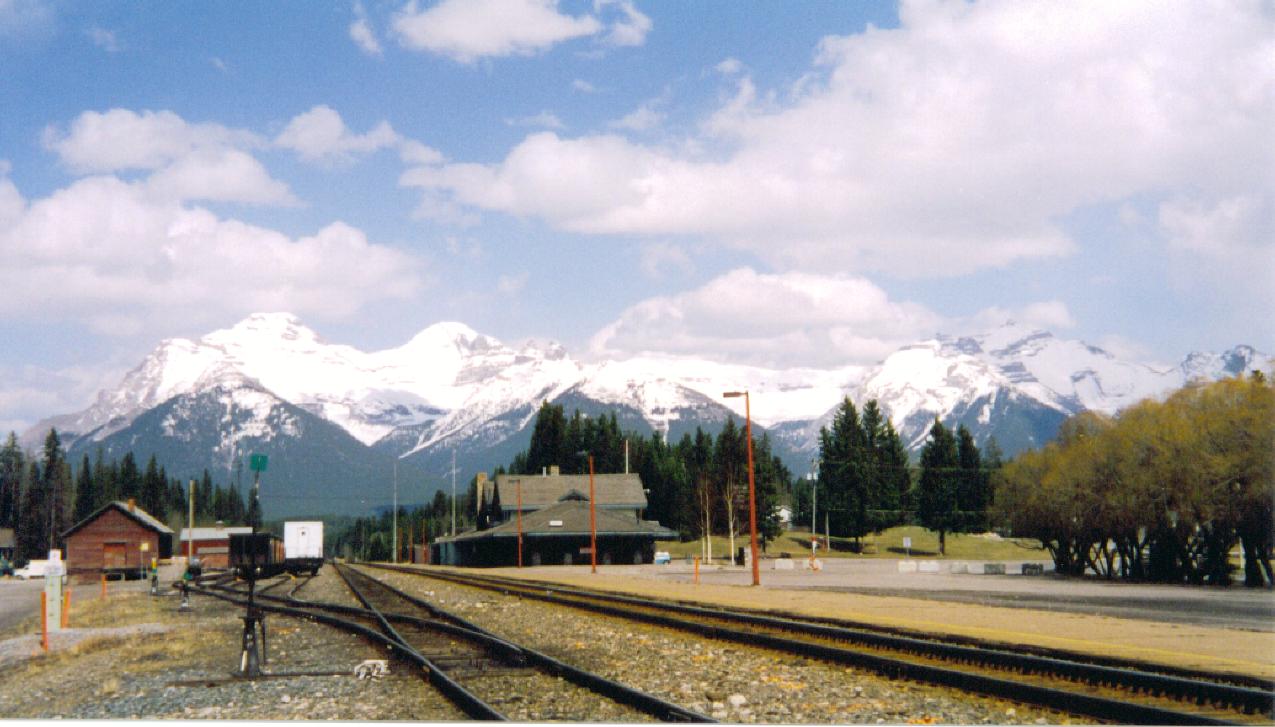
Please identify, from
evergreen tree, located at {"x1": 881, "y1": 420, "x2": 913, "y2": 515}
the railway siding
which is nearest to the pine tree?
evergreen tree, located at {"x1": 881, "y1": 420, "x2": 913, "y2": 515}

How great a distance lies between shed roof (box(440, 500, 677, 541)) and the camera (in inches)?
3757

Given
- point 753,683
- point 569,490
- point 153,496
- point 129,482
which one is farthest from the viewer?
point 153,496

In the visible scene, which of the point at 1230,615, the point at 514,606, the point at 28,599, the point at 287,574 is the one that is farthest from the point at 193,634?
the point at 287,574

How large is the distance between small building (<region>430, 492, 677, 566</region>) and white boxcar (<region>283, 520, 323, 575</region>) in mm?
16925

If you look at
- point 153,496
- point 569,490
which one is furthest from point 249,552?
point 153,496

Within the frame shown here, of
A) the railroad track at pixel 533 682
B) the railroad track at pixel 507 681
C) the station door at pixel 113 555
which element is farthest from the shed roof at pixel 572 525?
the railroad track at pixel 533 682

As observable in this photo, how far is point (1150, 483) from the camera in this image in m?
49.7

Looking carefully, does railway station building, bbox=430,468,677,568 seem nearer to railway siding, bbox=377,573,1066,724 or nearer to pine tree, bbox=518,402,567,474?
pine tree, bbox=518,402,567,474

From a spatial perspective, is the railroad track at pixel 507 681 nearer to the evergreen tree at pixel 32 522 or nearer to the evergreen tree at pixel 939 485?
the evergreen tree at pixel 939 485

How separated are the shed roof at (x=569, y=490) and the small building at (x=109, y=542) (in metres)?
34.0

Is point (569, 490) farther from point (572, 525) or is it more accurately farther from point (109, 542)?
point (109, 542)

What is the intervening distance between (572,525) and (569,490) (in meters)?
16.5

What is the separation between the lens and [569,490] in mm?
114062

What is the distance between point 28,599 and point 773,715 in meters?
53.9
